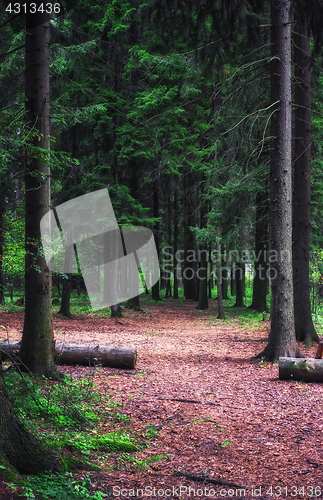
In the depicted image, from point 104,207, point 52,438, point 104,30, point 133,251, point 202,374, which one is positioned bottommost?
point 202,374

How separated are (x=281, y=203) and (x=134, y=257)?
12370 mm

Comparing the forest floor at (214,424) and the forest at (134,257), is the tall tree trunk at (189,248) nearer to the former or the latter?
the forest at (134,257)

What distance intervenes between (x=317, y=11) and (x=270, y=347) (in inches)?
297

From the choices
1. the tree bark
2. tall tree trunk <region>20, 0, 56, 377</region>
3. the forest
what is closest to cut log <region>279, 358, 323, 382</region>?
the forest

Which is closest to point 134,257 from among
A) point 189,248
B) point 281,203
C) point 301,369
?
point 189,248

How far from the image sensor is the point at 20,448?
122 inches

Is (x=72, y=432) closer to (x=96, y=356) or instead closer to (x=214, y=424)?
(x=214, y=424)

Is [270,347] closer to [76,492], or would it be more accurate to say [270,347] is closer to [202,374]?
[202,374]

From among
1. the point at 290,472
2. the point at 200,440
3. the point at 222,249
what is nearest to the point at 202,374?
the point at 200,440

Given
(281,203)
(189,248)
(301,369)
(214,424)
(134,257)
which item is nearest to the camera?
(214,424)

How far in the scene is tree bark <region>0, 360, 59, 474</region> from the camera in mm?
3035

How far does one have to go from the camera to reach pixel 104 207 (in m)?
16.3

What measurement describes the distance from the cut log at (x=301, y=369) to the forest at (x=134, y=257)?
3 centimetres

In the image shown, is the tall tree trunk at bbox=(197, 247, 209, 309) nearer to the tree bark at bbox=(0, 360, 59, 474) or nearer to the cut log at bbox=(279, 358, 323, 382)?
the cut log at bbox=(279, 358, 323, 382)
